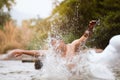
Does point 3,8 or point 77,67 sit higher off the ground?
point 3,8

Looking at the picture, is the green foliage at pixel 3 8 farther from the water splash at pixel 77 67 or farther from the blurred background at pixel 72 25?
the water splash at pixel 77 67

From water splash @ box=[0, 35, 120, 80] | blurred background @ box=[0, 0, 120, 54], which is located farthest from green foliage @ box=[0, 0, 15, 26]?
water splash @ box=[0, 35, 120, 80]

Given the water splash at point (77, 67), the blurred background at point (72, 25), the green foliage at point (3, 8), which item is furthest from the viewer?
the green foliage at point (3, 8)

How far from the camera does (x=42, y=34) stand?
25234 mm

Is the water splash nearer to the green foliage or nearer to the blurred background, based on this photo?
the blurred background

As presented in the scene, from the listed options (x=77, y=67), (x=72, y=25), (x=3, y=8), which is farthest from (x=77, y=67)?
(x=3, y=8)

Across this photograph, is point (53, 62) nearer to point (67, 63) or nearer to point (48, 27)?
point (67, 63)

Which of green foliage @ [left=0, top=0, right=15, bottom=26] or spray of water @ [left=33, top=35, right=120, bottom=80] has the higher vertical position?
green foliage @ [left=0, top=0, right=15, bottom=26]

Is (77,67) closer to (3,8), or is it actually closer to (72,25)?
(72,25)

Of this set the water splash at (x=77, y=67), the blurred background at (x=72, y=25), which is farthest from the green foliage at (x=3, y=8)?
the water splash at (x=77, y=67)

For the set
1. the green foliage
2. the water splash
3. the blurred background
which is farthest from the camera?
the green foliage

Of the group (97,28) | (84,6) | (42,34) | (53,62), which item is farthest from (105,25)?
(53,62)

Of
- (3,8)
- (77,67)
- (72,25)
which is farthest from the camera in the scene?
(3,8)

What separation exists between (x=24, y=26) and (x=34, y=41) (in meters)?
4.40
